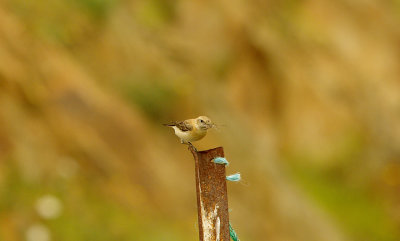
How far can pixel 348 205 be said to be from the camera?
18.8 m

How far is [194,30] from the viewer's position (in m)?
18.8

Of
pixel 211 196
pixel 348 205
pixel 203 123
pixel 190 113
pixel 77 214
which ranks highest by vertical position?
A: pixel 348 205

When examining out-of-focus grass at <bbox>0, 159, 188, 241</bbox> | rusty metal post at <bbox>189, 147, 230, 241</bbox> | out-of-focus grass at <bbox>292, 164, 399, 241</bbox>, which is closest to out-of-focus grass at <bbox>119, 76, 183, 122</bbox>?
out-of-focus grass at <bbox>0, 159, 188, 241</bbox>

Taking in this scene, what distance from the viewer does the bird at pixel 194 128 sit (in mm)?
4668

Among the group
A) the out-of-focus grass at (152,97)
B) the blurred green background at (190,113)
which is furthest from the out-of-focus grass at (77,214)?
the out-of-focus grass at (152,97)

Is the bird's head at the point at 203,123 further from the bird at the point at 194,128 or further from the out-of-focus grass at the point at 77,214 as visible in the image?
the out-of-focus grass at the point at 77,214

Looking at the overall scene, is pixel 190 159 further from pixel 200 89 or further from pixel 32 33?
pixel 32 33

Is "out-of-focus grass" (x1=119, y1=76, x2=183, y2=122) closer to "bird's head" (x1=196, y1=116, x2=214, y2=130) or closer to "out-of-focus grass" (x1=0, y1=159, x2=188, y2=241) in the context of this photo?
"out-of-focus grass" (x1=0, y1=159, x2=188, y2=241)

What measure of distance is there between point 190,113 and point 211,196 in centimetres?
887

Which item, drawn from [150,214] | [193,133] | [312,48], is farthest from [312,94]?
[193,133]

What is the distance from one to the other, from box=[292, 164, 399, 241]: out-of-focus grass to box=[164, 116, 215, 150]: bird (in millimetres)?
12773

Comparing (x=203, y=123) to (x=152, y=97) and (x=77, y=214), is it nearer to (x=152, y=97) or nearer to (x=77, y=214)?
(x=77, y=214)

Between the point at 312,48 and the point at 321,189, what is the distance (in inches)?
191

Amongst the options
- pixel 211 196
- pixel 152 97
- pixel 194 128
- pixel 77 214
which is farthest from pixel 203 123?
pixel 152 97
